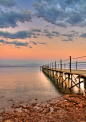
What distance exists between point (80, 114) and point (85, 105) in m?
1.31

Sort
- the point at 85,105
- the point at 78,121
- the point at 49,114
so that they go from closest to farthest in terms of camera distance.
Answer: the point at 78,121
the point at 49,114
the point at 85,105

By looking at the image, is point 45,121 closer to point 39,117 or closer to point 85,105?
point 39,117

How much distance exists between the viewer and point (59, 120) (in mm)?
5324

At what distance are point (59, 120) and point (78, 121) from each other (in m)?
0.95

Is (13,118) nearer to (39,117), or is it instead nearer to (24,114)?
(24,114)

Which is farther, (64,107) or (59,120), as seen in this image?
(64,107)

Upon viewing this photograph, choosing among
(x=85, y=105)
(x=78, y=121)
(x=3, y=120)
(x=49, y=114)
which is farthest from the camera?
(x=85, y=105)

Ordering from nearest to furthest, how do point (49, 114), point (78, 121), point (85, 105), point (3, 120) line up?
point (78, 121) < point (3, 120) < point (49, 114) < point (85, 105)

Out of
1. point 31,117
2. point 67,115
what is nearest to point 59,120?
point 67,115

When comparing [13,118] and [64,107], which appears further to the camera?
[64,107]

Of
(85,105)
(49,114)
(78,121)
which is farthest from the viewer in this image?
(85,105)

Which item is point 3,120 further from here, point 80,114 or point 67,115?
point 80,114

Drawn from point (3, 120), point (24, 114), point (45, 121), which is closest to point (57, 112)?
point (45, 121)

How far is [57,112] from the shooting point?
20.5ft
